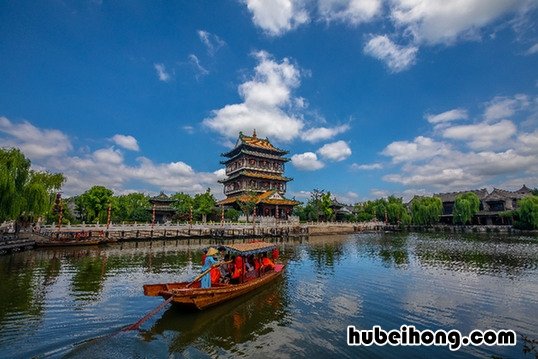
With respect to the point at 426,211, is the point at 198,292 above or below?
below

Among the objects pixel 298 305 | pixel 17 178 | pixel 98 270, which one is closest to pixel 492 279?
pixel 298 305

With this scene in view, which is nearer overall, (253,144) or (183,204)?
(183,204)

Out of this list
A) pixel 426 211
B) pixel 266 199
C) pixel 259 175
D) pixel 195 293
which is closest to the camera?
pixel 195 293

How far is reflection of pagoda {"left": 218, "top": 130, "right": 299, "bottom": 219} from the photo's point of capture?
52.0 m

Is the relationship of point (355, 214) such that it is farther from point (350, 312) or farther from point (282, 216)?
point (350, 312)

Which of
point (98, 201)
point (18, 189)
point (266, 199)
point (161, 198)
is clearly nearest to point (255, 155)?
point (266, 199)

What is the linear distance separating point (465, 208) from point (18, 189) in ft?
211

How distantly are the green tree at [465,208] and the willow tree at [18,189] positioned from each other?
205ft

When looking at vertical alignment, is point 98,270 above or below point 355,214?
below

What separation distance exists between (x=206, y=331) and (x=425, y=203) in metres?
62.4

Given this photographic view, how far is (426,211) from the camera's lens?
199ft

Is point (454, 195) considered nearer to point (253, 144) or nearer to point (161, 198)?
point (253, 144)

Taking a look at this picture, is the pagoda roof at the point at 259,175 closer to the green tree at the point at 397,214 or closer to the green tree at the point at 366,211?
the green tree at the point at 366,211

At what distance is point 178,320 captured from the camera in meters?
10.0
